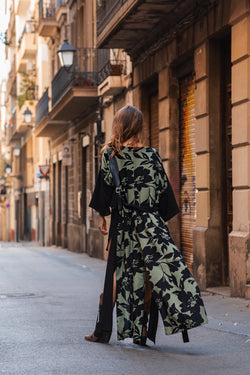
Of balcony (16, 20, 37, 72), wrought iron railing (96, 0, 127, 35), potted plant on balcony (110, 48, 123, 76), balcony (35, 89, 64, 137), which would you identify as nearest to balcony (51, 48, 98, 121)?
potted plant on balcony (110, 48, 123, 76)

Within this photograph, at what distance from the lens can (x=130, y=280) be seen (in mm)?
6688

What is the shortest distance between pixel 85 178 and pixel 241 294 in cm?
1596

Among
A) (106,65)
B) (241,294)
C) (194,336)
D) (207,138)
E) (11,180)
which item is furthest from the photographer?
(11,180)

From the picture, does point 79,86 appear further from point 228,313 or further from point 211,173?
point 228,313

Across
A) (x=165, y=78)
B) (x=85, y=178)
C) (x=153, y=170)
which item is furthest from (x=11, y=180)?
(x=153, y=170)

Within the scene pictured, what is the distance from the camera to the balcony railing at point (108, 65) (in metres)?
19.0

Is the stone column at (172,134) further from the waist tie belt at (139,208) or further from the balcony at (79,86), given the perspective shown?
the balcony at (79,86)

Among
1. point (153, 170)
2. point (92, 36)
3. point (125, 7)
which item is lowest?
point (153, 170)

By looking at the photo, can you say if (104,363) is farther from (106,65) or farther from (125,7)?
(106,65)

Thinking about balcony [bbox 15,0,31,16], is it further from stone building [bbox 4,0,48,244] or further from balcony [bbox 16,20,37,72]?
balcony [bbox 16,20,37,72]

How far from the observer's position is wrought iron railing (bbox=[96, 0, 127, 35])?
53.9ft

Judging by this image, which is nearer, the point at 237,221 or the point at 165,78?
the point at 237,221

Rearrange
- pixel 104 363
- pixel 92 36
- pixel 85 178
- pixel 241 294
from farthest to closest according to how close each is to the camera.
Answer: pixel 85 178
pixel 92 36
pixel 241 294
pixel 104 363

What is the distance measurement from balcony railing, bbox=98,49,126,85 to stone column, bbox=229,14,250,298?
26.5ft
